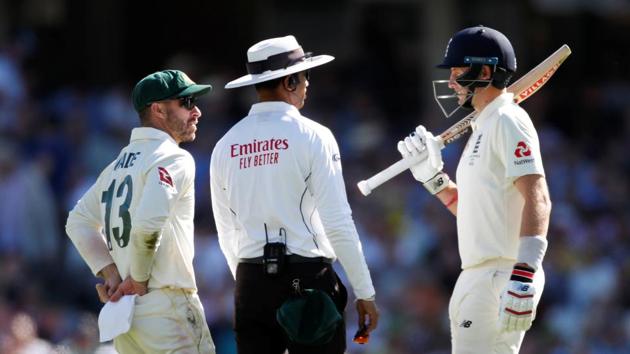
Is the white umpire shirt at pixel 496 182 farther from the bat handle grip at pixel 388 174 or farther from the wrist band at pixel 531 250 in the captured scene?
the bat handle grip at pixel 388 174

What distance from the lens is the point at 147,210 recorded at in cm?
651

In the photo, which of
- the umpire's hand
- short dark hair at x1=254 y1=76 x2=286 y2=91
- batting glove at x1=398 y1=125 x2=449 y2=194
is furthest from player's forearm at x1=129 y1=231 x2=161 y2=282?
batting glove at x1=398 y1=125 x2=449 y2=194

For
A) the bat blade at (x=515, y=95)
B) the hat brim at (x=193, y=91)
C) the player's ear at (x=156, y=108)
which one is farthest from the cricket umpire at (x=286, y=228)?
the bat blade at (x=515, y=95)

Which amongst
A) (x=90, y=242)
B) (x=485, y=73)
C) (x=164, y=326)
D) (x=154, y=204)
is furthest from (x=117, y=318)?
(x=485, y=73)

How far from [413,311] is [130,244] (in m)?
5.38

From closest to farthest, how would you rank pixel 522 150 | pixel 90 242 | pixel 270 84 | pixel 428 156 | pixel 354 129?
1. pixel 522 150
2. pixel 270 84
3. pixel 90 242
4. pixel 428 156
5. pixel 354 129

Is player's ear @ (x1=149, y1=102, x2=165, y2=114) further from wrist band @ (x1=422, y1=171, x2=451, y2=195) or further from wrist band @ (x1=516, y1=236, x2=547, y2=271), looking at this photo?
wrist band @ (x1=516, y1=236, x2=547, y2=271)

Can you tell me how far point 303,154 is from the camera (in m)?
6.59

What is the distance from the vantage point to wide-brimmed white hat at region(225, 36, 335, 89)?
678cm

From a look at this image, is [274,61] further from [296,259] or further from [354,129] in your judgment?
[354,129]

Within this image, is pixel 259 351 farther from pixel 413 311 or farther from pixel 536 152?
pixel 413 311

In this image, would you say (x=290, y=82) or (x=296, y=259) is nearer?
(x=296, y=259)

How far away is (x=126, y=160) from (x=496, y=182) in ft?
5.56

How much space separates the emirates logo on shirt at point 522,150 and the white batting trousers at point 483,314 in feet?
1.61
